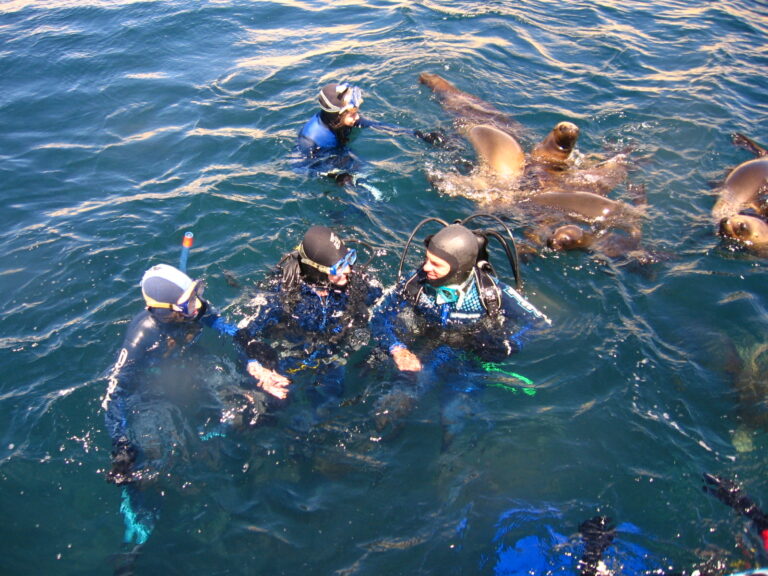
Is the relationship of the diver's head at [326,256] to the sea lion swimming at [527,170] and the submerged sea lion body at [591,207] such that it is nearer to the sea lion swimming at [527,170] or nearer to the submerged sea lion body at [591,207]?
the sea lion swimming at [527,170]

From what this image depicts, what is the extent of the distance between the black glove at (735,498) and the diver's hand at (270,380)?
3.32 meters

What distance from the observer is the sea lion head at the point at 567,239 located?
236 inches

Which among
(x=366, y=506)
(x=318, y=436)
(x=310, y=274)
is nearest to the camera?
(x=366, y=506)

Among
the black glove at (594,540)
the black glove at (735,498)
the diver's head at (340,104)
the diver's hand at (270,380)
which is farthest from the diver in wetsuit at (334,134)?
the black glove at (735,498)

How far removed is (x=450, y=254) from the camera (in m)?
4.30

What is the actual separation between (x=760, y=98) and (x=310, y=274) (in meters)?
9.26

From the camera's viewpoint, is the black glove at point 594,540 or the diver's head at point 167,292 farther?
the diver's head at point 167,292

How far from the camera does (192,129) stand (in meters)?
8.42

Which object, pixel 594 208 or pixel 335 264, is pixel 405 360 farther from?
pixel 594 208

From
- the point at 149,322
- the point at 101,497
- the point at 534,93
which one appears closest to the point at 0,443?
the point at 101,497

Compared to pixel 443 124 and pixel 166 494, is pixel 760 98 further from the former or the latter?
pixel 166 494

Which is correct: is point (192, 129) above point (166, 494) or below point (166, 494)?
above

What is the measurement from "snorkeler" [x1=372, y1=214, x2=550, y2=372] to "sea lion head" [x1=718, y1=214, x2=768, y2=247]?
118 inches

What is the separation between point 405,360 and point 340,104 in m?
3.72
